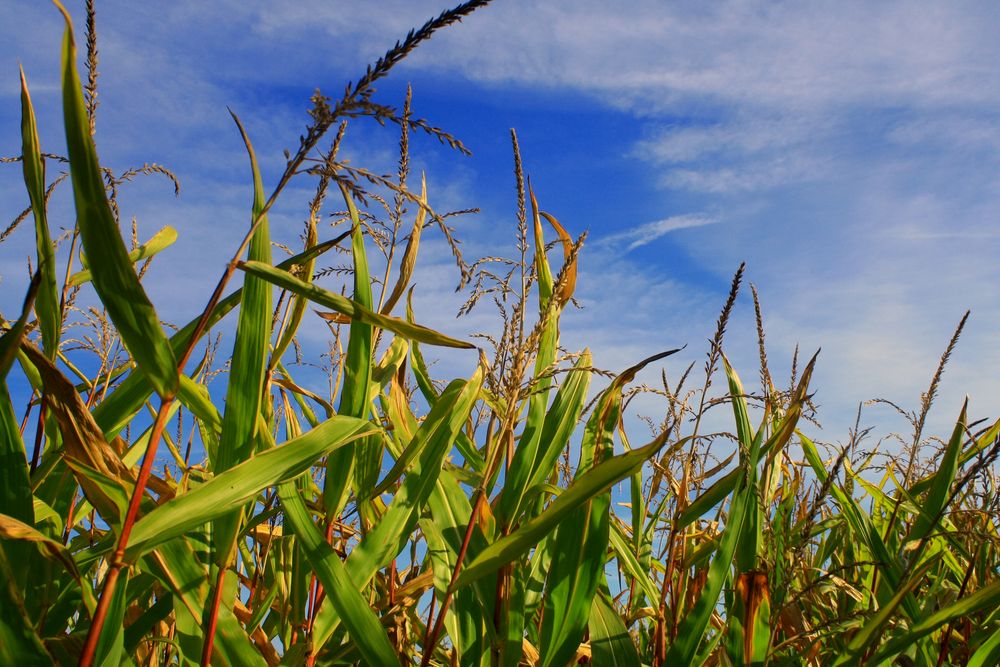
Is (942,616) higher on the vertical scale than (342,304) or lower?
lower

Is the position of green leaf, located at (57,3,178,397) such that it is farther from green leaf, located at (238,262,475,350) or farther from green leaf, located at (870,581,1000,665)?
green leaf, located at (870,581,1000,665)

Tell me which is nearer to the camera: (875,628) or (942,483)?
(875,628)

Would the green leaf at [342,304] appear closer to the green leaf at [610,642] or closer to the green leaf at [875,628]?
the green leaf at [610,642]

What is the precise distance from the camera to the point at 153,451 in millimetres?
947

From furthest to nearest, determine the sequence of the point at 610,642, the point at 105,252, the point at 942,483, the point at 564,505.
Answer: the point at 942,483
the point at 610,642
the point at 564,505
the point at 105,252

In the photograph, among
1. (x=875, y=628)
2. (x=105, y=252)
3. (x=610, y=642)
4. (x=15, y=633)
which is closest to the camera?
(x=105, y=252)

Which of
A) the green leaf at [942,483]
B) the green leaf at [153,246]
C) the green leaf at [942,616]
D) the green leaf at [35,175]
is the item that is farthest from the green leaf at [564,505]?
the green leaf at [153,246]

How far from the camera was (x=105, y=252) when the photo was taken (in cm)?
98

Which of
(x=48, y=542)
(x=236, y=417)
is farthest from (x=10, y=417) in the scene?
(x=236, y=417)

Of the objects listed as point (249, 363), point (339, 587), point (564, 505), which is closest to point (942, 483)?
point (564, 505)

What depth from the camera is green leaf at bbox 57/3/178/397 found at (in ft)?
2.99

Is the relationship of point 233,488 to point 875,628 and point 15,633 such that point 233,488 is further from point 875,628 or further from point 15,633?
point 875,628

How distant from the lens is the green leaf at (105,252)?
2.99ft

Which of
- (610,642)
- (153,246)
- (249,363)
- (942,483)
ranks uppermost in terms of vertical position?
(153,246)
